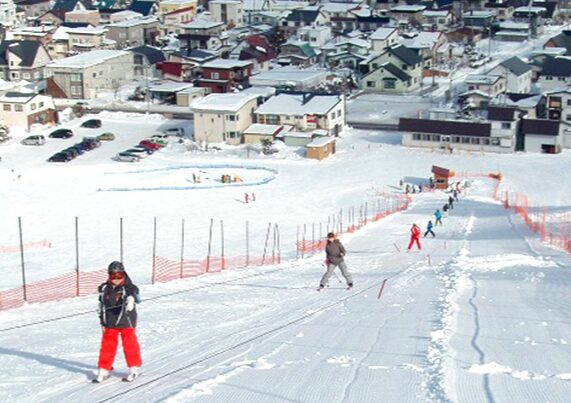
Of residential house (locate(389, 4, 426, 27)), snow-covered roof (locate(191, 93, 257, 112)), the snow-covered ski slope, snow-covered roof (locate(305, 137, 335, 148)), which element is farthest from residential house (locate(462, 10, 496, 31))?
the snow-covered ski slope

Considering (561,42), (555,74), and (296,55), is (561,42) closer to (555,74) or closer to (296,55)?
(555,74)

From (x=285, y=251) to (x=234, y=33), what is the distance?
38057mm

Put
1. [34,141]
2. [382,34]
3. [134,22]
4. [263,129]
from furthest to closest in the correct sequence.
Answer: [134,22], [382,34], [263,129], [34,141]

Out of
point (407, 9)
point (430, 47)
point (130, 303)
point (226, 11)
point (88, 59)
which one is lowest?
point (88, 59)

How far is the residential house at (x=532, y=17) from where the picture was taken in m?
54.3

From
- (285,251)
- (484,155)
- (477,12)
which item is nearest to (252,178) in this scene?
(484,155)

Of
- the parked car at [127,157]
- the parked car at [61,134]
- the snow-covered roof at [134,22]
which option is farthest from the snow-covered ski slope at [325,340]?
the snow-covered roof at [134,22]

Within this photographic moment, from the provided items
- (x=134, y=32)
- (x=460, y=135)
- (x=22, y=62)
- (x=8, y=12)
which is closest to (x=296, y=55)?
(x=134, y=32)

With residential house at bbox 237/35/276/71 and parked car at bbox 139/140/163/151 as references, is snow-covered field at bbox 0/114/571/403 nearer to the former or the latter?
parked car at bbox 139/140/163/151

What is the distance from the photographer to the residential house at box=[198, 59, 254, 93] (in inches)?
1644

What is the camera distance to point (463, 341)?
6676mm

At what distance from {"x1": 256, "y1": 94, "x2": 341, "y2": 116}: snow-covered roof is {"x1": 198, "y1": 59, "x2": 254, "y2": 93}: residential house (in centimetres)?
637

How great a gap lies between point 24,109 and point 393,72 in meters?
16.3

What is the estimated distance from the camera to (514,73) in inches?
1603
